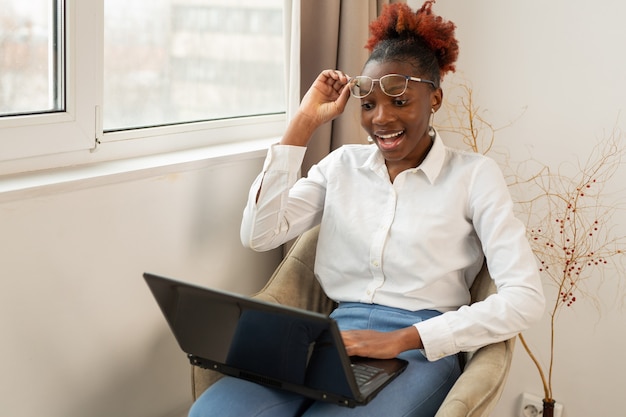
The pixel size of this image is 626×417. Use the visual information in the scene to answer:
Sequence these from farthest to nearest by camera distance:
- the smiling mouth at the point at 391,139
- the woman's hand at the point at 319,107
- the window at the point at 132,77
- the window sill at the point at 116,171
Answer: the woman's hand at the point at 319,107 < the smiling mouth at the point at 391,139 < the window at the point at 132,77 < the window sill at the point at 116,171

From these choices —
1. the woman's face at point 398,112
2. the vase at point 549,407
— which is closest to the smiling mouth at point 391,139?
the woman's face at point 398,112

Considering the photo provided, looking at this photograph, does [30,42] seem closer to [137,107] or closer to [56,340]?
[137,107]

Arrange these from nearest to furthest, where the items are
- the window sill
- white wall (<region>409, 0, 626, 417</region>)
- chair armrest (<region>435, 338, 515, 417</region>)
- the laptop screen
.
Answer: the laptop screen
chair armrest (<region>435, 338, 515, 417</region>)
the window sill
white wall (<region>409, 0, 626, 417</region>)

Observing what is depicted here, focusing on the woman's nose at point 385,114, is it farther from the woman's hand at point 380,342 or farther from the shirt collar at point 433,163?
the woman's hand at point 380,342

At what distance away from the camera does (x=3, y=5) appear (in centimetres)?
156

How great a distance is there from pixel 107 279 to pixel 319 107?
63cm

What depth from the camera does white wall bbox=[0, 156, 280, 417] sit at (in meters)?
1.53

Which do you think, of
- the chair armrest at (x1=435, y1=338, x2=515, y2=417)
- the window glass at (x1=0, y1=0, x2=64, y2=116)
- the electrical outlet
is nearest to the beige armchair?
the chair armrest at (x1=435, y1=338, x2=515, y2=417)

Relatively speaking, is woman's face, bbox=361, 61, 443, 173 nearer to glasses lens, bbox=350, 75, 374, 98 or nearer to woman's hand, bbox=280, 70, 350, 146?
glasses lens, bbox=350, 75, 374, 98

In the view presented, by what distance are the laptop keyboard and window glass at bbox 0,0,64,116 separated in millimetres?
840

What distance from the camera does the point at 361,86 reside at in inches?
68.1

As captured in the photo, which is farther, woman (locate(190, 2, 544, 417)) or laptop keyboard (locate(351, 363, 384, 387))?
woman (locate(190, 2, 544, 417))

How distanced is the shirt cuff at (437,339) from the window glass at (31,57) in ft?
2.96

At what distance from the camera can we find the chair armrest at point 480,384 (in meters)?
1.41
